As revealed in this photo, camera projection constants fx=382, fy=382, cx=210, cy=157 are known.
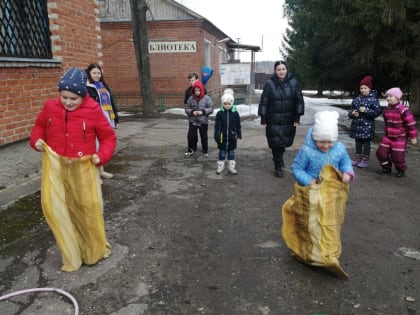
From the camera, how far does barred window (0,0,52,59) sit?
6461 mm

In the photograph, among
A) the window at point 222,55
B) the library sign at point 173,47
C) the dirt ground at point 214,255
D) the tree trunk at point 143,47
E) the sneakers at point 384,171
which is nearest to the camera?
the dirt ground at point 214,255

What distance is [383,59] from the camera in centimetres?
1110

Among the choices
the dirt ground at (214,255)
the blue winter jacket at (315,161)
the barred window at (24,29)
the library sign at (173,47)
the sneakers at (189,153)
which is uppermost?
the library sign at (173,47)

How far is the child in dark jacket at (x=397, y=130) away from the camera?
631 centimetres

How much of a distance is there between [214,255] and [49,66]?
18.6 ft

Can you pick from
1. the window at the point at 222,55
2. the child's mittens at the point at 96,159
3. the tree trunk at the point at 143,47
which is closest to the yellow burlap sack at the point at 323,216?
the child's mittens at the point at 96,159

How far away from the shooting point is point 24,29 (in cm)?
695

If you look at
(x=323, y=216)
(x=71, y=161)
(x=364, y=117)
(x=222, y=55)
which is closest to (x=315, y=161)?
(x=323, y=216)

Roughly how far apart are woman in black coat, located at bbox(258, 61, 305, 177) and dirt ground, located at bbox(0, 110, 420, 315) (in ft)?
2.21

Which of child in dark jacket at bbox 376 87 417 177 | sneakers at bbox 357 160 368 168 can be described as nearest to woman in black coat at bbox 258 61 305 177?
child in dark jacket at bbox 376 87 417 177

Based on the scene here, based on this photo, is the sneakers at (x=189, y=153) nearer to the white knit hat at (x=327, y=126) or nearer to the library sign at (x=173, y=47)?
the white knit hat at (x=327, y=126)

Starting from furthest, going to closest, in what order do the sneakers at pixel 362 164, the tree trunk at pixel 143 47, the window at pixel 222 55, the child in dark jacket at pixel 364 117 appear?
1. the window at pixel 222 55
2. the tree trunk at pixel 143 47
3. the sneakers at pixel 362 164
4. the child in dark jacket at pixel 364 117

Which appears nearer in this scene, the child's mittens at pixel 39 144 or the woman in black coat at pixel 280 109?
the child's mittens at pixel 39 144

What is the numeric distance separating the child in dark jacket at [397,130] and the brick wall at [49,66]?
20.6 ft
